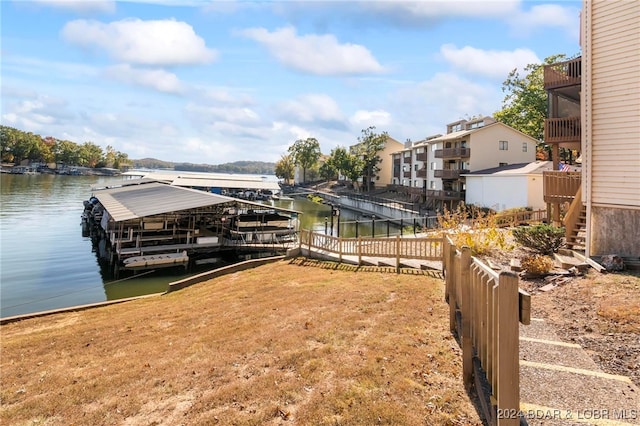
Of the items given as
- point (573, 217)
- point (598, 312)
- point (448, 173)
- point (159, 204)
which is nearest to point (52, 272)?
point (159, 204)

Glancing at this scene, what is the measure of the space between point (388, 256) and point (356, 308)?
5584mm

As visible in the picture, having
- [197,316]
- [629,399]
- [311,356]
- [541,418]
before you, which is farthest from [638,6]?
[197,316]

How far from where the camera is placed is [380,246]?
44.8ft

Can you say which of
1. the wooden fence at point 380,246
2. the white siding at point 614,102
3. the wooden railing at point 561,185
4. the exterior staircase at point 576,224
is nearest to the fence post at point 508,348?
the wooden fence at point 380,246

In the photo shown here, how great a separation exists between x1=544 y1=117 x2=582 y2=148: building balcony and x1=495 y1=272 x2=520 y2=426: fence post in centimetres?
1728

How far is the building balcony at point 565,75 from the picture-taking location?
643 inches

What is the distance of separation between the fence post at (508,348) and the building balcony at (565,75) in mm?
18187

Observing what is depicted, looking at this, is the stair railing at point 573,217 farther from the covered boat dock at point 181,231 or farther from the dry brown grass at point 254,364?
the covered boat dock at point 181,231

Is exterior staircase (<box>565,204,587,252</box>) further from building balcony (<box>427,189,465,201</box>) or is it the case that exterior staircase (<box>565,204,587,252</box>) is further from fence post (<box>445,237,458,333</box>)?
building balcony (<box>427,189,465,201</box>)

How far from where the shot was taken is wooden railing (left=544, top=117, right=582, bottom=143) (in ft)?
53.0

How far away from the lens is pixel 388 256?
1309cm

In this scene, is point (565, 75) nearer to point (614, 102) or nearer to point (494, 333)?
point (614, 102)

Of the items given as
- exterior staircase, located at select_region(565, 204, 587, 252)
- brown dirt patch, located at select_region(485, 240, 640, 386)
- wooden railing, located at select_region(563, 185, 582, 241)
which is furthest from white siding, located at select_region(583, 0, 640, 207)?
brown dirt patch, located at select_region(485, 240, 640, 386)

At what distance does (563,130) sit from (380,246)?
1101 centimetres
